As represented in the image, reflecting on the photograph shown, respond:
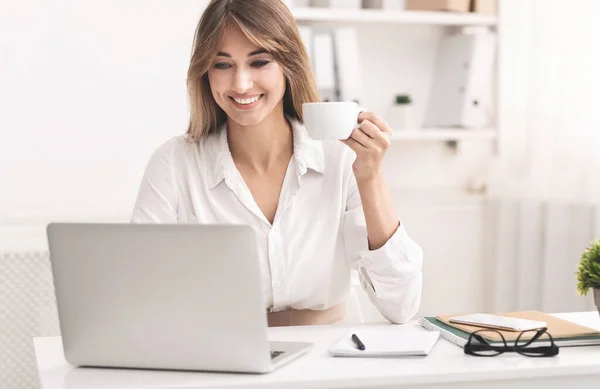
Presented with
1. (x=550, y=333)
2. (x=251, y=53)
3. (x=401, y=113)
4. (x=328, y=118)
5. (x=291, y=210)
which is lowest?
(x=550, y=333)

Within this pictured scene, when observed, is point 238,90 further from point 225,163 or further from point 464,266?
point 464,266

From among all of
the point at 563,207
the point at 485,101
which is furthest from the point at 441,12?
the point at 563,207

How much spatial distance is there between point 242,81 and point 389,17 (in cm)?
119

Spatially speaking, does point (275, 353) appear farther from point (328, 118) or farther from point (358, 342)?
point (328, 118)

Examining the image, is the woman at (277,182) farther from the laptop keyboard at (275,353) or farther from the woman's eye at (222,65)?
the laptop keyboard at (275,353)

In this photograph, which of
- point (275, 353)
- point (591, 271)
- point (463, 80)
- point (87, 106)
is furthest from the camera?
point (463, 80)

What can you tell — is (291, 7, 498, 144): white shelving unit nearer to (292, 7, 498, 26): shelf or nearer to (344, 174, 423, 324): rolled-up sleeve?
(292, 7, 498, 26): shelf

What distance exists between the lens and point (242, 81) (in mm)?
1838

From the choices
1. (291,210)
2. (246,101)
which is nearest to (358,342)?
(291,210)

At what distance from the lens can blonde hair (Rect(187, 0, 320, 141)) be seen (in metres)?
1.84

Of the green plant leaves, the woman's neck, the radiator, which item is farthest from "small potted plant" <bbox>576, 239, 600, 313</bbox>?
the radiator

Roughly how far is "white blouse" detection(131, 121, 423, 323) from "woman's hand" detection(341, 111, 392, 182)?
7.6 inches

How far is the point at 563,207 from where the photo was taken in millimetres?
2785

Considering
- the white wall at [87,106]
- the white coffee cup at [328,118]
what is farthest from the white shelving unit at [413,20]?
the white coffee cup at [328,118]
